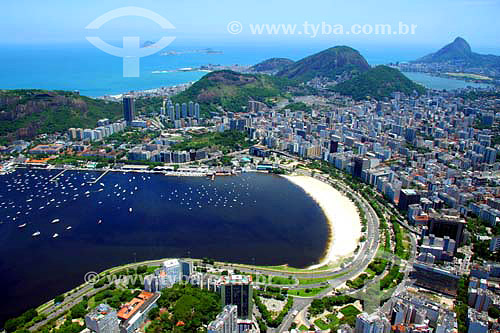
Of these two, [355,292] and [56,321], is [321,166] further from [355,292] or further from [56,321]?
[56,321]

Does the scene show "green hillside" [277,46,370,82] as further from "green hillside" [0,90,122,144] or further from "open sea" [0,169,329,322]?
"open sea" [0,169,329,322]

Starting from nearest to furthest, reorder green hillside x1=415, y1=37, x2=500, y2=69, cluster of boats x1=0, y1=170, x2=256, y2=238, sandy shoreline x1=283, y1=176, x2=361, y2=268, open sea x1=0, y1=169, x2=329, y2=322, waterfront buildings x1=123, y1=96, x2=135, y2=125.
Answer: open sea x1=0, y1=169, x2=329, y2=322 → sandy shoreline x1=283, y1=176, x2=361, y2=268 → cluster of boats x1=0, y1=170, x2=256, y2=238 → waterfront buildings x1=123, y1=96, x2=135, y2=125 → green hillside x1=415, y1=37, x2=500, y2=69

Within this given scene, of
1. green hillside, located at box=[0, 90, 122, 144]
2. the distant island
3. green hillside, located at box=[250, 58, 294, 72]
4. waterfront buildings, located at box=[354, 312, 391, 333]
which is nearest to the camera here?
waterfront buildings, located at box=[354, 312, 391, 333]

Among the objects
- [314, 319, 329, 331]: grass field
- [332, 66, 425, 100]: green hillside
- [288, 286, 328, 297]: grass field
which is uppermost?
[332, 66, 425, 100]: green hillside

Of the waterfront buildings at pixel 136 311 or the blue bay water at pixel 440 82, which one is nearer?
the waterfront buildings at pixel 136 311

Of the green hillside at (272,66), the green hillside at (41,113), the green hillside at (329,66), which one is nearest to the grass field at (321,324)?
the green hillside at (41,113)

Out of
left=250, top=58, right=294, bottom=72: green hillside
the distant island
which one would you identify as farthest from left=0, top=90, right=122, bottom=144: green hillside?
the distant island

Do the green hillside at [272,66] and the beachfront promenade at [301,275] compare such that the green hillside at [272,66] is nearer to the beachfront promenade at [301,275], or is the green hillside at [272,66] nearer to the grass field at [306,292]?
the beachfront promenade at [301,275]
